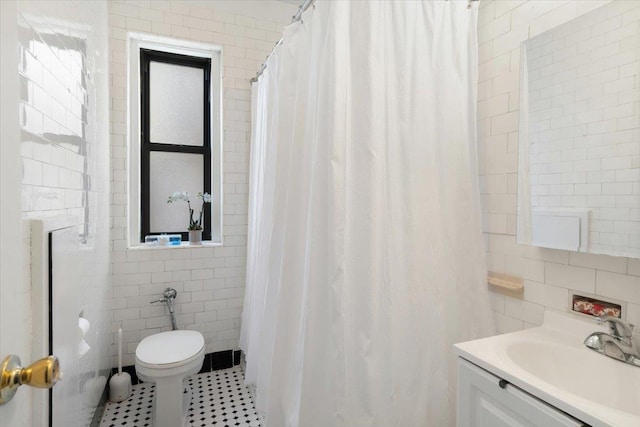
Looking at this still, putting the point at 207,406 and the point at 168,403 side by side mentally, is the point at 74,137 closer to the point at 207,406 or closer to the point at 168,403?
the point at 168,403

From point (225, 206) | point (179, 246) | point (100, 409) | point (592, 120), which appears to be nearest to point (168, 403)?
point (100, 409)

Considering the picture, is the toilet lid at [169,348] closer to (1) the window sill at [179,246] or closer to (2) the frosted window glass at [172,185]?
(1) the window sill at [179,246]

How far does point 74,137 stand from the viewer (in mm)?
1357

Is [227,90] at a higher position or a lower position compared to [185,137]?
higher

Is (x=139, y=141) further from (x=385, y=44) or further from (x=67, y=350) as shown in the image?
(x=385, y=44)

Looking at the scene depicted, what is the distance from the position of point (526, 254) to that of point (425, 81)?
872mm

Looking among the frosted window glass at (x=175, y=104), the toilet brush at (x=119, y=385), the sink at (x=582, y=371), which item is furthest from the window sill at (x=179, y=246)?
the sink at (x=582, y=371)

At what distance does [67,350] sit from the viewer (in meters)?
1.07

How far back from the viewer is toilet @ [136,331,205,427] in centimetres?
182

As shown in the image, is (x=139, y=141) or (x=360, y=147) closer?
(x=360, y=147)

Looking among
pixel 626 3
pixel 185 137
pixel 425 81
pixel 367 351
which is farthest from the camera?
pixel 185 137

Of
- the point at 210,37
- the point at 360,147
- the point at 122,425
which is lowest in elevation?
the point at 122,425

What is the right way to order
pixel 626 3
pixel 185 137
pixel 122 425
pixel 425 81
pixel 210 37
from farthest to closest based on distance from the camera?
pixel 185 137
pixel 210 37
pixel 122 425
pixel 425 81
pixel 626 3

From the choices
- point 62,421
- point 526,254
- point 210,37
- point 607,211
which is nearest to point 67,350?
point 62,421
